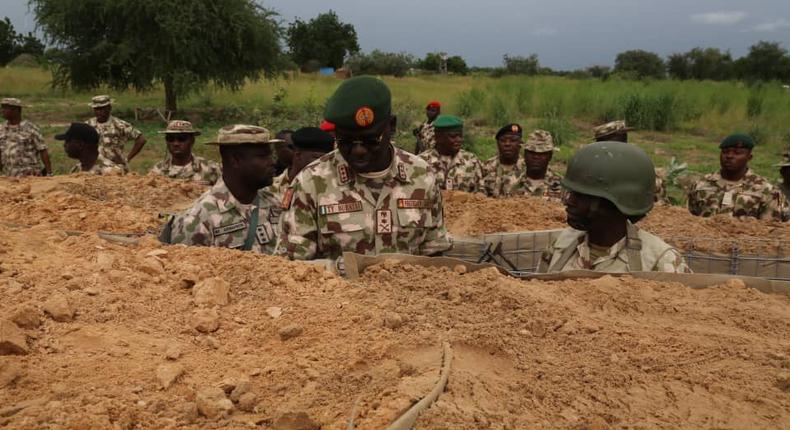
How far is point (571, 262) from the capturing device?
11.1ft

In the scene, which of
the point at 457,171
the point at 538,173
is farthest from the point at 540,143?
the point at 457,171

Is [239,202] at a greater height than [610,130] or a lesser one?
lesser

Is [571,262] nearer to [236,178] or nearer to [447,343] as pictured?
[447,343]

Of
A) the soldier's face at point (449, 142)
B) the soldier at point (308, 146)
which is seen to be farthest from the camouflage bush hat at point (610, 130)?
the soldier at point (308, 146)

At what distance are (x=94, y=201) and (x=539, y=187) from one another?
4.46 metres

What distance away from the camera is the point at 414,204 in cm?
363

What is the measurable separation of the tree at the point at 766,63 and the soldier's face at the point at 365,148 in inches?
1681

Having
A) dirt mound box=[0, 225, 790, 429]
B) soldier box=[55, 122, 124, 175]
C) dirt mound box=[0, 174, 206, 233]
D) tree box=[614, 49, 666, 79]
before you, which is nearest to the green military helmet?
dirt mound box=[0, 225, 790, 429]

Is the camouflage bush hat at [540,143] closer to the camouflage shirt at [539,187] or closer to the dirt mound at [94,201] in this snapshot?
the camouflage shirt at [539,187]

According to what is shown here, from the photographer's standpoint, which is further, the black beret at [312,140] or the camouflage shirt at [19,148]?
the camouflage shirt at [19,148]

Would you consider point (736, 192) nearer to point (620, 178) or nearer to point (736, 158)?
point (736, 158)

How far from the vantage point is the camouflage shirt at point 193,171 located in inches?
292

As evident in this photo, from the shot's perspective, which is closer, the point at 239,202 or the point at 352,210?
the point at 352,210

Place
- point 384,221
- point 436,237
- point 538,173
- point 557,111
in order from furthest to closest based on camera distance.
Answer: point 557,111, point 538,173, point 436,237, point 384,221
